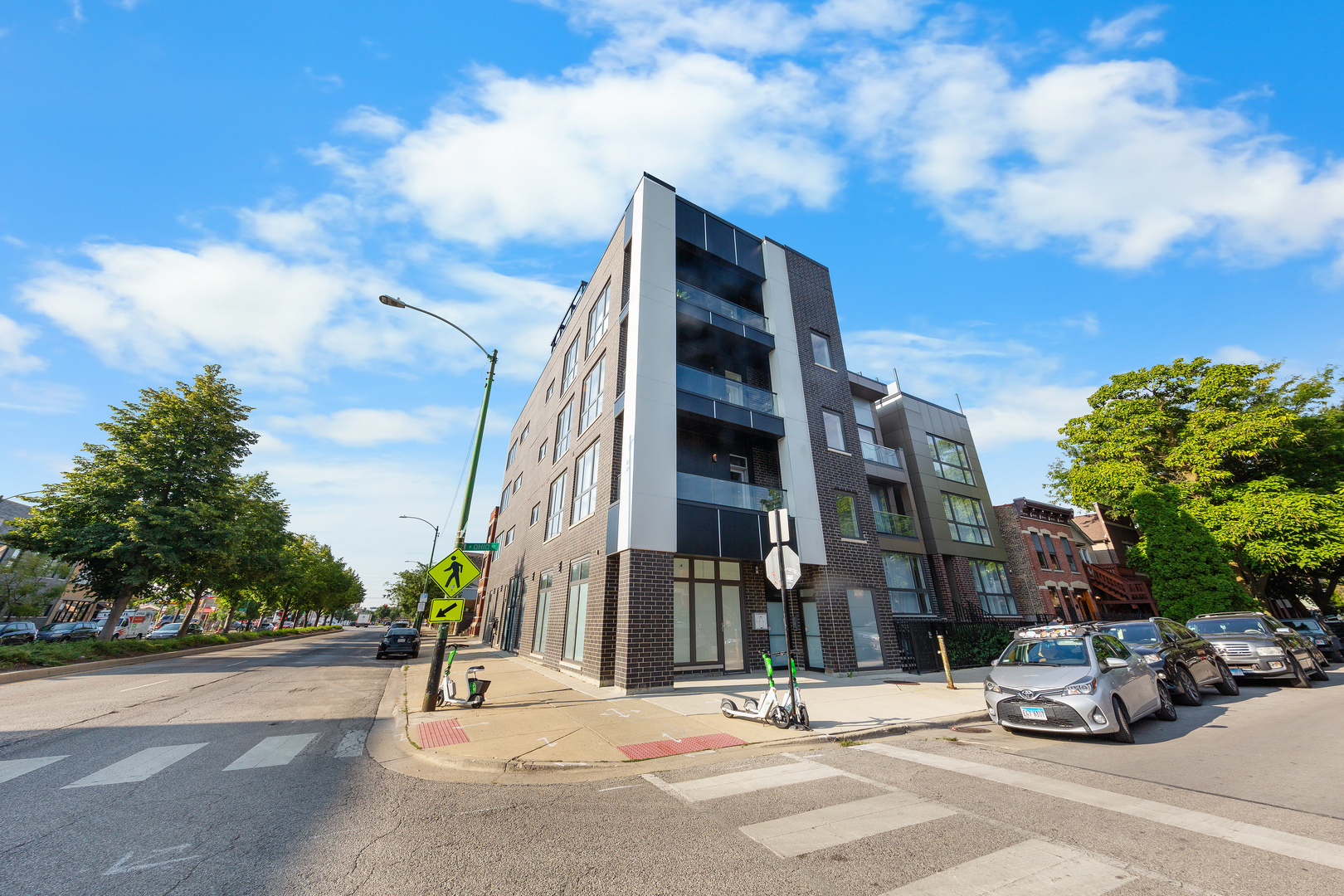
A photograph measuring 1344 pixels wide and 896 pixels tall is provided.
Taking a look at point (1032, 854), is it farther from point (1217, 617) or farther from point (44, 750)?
point (1217, 617)

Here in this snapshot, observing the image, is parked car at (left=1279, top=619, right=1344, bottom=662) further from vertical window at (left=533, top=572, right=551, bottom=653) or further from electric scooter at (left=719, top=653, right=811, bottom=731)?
vertical window at (left=533, top=572, right=551, bottom=653)

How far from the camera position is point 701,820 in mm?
4340

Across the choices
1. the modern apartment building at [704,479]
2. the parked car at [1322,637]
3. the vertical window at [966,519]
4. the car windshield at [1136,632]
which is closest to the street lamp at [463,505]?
the modern apartment building at [704,479]

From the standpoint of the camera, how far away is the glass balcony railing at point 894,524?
2114cm

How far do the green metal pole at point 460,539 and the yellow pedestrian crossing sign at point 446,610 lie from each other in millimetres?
161

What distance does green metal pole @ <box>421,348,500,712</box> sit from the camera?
9.21 metres

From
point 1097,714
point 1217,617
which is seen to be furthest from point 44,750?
point 1217,617

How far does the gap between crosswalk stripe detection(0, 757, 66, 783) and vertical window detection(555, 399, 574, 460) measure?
14739 millimetres

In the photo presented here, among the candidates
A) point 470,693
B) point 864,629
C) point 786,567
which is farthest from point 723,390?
point 470,693

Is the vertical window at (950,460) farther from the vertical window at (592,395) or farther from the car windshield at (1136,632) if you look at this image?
the vertical window at (592,395)

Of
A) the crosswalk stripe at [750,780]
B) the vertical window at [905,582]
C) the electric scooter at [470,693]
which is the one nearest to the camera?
the crosswalk stripe at [750,780]

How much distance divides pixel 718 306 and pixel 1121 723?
45.6 feet

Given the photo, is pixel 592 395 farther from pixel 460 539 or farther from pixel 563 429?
pixel 460 539

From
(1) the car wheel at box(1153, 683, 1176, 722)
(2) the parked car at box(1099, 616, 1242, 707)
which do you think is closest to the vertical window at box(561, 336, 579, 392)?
(2) the parked car at box(1099, 616, 1242, 707)
